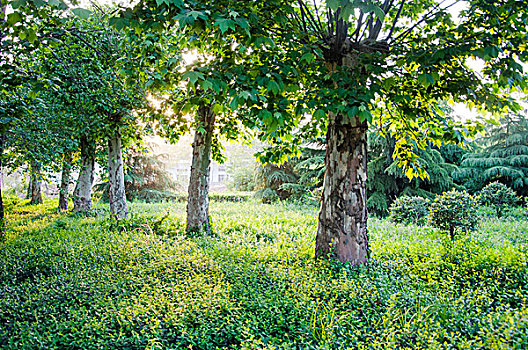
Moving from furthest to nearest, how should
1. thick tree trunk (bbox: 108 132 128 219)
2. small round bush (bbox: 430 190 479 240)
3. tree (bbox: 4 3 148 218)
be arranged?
thick tree trunk (bbox: 108 132 128 219), small round bush (bbox: 430 190 479 240), tree (bbox: 4 3 148 218)

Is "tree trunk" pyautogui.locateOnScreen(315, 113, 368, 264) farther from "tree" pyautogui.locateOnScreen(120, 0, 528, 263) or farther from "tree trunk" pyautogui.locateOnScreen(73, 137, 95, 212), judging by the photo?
"tree trunk" pyautogui.locateOnScreen(73, 137, 95, 212)

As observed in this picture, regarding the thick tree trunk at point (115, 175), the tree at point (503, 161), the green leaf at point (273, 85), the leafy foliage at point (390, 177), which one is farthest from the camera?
the tree at point (503, 161)

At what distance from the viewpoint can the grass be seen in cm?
283

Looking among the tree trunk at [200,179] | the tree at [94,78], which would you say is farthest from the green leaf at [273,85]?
the tree trunk at [200,179]

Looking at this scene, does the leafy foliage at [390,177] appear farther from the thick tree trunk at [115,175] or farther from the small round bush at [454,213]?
the thick tree trunk at [115,175]

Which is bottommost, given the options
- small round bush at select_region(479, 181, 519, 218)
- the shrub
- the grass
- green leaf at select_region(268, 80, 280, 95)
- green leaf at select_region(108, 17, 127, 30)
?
the grass

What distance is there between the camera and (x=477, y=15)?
4020 millimetres

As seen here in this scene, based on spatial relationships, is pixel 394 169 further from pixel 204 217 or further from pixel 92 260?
pixel 92 260

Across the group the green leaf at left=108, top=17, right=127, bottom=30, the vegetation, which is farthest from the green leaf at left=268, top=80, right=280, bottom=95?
the green leaf at left=108, top=17, right=127, bottom=30

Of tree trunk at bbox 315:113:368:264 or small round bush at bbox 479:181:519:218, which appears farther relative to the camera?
small round bush at bbox 479:181:519:218

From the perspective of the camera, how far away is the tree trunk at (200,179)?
764cm

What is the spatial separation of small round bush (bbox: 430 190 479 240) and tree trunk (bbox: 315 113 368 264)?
338cm

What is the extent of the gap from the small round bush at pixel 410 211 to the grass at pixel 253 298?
400 centimetres

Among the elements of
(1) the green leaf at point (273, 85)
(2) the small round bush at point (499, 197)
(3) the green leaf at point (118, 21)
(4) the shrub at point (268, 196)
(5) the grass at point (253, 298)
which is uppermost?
(3) the green leaf at point (118, 21)
